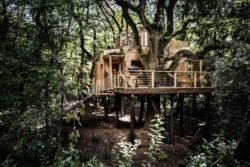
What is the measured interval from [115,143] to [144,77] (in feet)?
16.5

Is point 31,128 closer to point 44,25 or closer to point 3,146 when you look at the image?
point 3,146

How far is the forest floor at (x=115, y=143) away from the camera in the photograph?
15995mm

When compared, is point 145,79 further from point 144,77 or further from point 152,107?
point 152,107

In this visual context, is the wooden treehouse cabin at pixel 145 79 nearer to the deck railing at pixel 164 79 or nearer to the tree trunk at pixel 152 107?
the deck railing at pixel 164 79

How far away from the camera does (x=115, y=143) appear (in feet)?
58.4

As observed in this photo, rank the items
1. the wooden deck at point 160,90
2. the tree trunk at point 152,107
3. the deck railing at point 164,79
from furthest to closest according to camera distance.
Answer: the tree trunk at point 152,107 < the deck railing at point 164,79 < the wooden deck at point 160,90

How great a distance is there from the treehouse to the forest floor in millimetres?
2688

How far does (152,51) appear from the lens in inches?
770

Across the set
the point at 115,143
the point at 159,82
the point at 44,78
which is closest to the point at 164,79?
the point at 159,82

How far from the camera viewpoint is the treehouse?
682 inches

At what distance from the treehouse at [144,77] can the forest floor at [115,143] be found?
2.69m

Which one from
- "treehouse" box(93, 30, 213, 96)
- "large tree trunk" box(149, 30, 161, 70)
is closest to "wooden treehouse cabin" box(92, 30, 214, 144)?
"treehouse" box(93, 30, 213, 96)

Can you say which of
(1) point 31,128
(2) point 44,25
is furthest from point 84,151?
(2) point 44,25

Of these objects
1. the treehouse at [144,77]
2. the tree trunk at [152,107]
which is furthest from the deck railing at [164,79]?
the tree trunk at [152,107]
